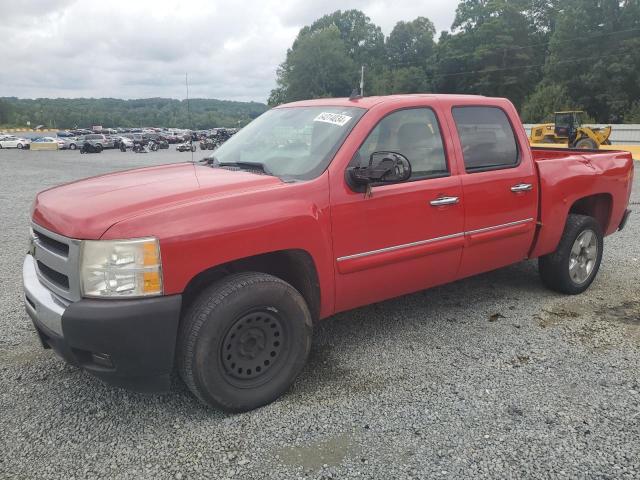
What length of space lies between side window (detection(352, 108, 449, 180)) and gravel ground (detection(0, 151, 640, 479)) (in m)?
1.27

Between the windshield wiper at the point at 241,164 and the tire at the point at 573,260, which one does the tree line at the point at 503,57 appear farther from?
the windshield wiper at the point at 241,164

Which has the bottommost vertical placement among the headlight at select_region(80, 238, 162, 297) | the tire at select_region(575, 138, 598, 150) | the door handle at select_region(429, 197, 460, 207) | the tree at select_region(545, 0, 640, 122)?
the headlight at select_region(80, 238, 162, 297)

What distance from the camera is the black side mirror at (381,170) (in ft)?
10.1

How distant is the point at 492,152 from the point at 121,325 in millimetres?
2974

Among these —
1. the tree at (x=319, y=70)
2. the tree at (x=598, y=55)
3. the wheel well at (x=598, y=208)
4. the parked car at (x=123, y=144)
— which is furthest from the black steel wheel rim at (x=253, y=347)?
the tree at (x=319, y=70)

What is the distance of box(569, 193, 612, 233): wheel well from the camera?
5.11m

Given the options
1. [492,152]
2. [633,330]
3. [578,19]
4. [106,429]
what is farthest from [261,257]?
[578,19]

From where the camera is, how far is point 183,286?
8.75 feet

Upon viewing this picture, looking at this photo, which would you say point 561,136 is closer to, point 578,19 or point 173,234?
point 173,234

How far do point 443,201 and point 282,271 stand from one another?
4.08 feet

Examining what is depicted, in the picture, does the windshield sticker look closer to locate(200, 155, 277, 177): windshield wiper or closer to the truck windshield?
the truck windshield

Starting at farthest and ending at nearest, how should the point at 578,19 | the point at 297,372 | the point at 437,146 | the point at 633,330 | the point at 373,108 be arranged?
the point at 578,19 < the point at 633,330 < the point at 437,146 < the point at 373,108 < the point at 297,372

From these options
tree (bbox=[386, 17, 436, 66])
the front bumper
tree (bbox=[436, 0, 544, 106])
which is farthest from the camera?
tree (bbox=[386, 17, 436, 66])

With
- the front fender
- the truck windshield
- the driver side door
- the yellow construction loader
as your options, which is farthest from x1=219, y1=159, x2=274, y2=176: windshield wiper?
the yellow construction loader
